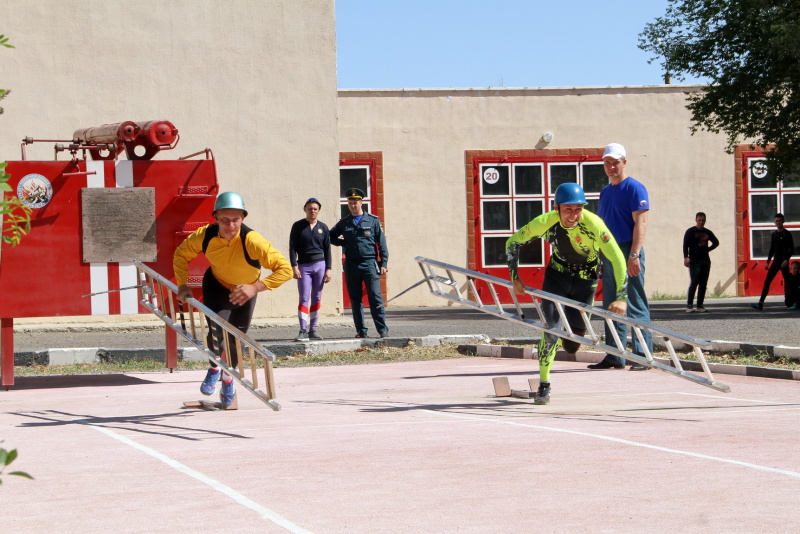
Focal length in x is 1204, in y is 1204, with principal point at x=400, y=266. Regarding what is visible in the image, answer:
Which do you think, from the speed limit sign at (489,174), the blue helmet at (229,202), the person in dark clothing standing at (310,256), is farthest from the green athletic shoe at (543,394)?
the speed limit sign at (489,174)

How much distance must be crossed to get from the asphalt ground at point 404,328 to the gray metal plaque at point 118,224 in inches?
135

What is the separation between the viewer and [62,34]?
19391mm

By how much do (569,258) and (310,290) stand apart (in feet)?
22.9

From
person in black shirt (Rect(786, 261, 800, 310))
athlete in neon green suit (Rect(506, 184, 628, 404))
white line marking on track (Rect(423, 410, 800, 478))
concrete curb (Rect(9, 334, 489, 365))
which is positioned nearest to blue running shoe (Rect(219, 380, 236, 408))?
white line marking on track (Rect(423, 410, 800, 478))

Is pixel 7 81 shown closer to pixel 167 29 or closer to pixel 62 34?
pixel 62 34

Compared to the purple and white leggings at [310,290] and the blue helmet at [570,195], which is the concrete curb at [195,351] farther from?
the blue helmet at [570,195]

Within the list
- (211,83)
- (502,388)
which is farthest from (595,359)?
(211,83)

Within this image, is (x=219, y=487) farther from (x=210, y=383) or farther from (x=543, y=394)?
(x=543, y=394)

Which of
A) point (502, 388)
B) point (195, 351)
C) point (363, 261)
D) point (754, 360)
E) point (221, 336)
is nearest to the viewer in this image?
point (221, 336)

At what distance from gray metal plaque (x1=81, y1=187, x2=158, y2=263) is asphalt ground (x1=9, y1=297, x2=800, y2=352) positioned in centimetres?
342

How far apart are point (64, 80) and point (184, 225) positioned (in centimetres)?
815

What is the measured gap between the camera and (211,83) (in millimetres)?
19891

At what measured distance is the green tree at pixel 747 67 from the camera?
71.7 ft

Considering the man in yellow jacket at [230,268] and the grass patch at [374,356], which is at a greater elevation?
the man in yellow jacket at [230,268]
